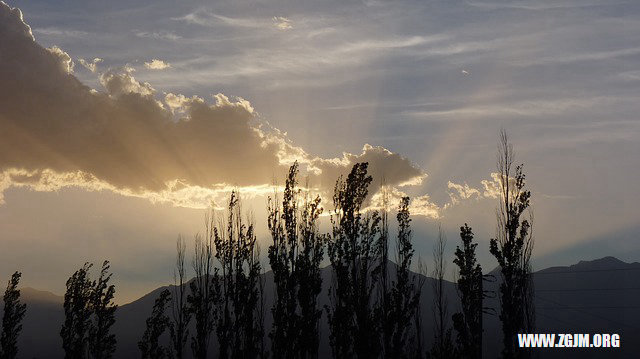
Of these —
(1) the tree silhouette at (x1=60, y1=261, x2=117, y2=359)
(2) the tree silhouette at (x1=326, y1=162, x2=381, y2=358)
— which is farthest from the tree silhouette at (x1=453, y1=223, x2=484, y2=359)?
(1) the tree silhouette at (x1=60, y1=261, x2=117, y2=359)

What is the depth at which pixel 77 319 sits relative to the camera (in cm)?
4100

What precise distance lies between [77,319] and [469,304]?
25.4m

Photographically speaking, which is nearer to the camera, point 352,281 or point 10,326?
point 352,281

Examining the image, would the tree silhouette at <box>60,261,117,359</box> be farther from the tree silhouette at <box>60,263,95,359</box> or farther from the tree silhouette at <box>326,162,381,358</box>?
the tree silhouette at <box>326,162,381,358</box>

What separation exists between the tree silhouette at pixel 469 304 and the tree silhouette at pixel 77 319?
23808 millimetres

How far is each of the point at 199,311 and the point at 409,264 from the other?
515 inches

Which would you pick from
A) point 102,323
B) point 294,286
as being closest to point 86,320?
point 102,323

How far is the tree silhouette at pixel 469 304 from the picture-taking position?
35.7m

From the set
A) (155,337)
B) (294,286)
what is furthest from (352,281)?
(155,337)

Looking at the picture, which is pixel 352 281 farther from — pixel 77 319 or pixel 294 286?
pixel 77 319

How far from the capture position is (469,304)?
3856 cm

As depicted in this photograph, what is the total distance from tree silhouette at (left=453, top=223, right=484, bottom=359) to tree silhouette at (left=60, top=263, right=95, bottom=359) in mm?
23808

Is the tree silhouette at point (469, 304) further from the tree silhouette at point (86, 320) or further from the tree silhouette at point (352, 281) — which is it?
the tree silhouette at point (86, 320)

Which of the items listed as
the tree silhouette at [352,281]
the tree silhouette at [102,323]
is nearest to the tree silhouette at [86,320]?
the tree silhouette at [102,323]
